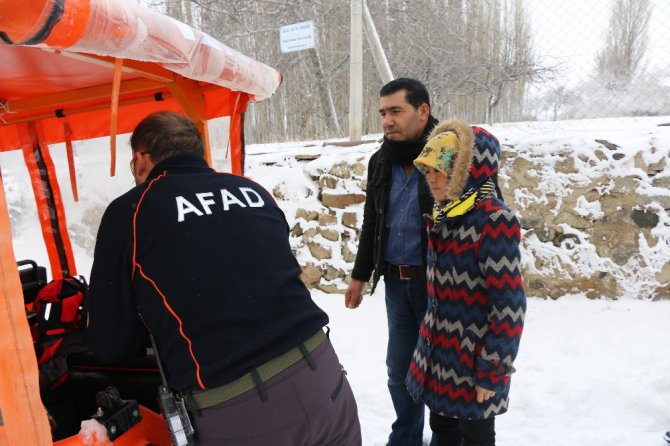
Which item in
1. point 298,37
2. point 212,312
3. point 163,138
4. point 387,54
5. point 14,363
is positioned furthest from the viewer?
point 387,54

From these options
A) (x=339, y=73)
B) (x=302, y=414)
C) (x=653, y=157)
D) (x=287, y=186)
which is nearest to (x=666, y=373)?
(x=653, y=157)

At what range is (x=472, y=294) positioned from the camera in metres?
1.87

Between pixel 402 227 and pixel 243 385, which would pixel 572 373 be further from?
pixel 243 385

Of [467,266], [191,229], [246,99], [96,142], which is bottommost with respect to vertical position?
[467,266]

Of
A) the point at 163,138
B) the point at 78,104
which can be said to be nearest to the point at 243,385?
the point at 163,138

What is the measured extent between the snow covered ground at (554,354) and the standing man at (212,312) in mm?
1701

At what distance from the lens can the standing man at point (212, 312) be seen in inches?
54.7

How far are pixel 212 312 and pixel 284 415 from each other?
0.37 m

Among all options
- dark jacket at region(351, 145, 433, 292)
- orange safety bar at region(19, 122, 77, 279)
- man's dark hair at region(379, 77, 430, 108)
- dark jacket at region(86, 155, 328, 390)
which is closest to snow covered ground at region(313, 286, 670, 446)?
dark jacket at region(351, 145, 433, 292)

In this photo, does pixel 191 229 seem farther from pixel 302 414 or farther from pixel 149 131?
pixel 302 414

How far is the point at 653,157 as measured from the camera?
449 cm

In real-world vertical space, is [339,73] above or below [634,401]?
above

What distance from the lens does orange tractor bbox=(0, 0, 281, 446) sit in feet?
4.13

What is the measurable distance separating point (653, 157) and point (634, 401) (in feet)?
8.03
